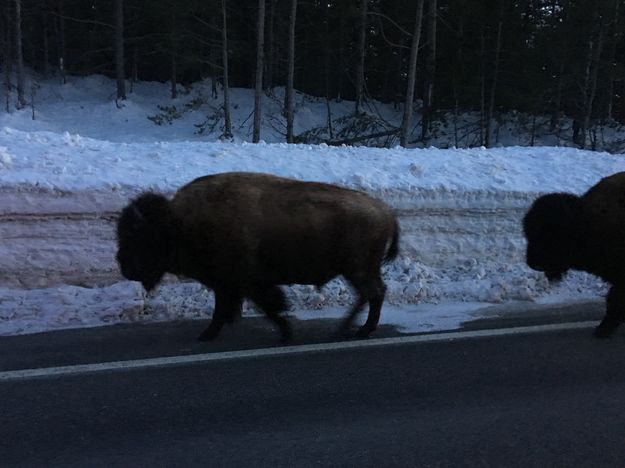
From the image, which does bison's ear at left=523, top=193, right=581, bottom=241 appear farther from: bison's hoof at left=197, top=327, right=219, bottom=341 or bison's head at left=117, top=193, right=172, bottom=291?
bison's head at left=117, top=193, right=172, bottom=291

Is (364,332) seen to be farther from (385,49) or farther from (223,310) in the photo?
(385,49)

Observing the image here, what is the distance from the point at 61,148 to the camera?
10102mm

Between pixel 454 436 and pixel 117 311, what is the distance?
12.3 feet

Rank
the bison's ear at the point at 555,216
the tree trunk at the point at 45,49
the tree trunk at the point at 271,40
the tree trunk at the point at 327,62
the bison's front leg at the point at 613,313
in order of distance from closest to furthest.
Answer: the bison's front leg at the point at 613,313 < the bison's ear at the point at 555,216 < the tree trunk at the point at 327,62 < the tree trunk at the point at 271,40 < the tree trunk at the point at 45,49

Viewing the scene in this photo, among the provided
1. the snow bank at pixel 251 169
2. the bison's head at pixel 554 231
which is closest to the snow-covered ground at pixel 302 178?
the snow bank at pixel 251 169

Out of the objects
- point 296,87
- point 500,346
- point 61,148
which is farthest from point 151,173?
point 296,87

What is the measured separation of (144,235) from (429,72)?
21.1 m

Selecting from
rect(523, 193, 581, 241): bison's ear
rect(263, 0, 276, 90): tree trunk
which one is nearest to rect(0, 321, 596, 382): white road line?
rect(523, 193, 581, 241): bison's ear

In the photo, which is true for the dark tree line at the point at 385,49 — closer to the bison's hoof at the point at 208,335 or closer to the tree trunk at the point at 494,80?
the tree trunk at the point at 494,80

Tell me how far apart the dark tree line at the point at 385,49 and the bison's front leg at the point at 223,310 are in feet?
51.3

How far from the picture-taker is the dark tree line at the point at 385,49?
23594 millimetres

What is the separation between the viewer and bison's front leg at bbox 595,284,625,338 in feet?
18.6

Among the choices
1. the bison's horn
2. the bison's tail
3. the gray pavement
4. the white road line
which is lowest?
the gray pavement

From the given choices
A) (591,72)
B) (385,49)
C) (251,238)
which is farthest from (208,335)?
(385,49)
